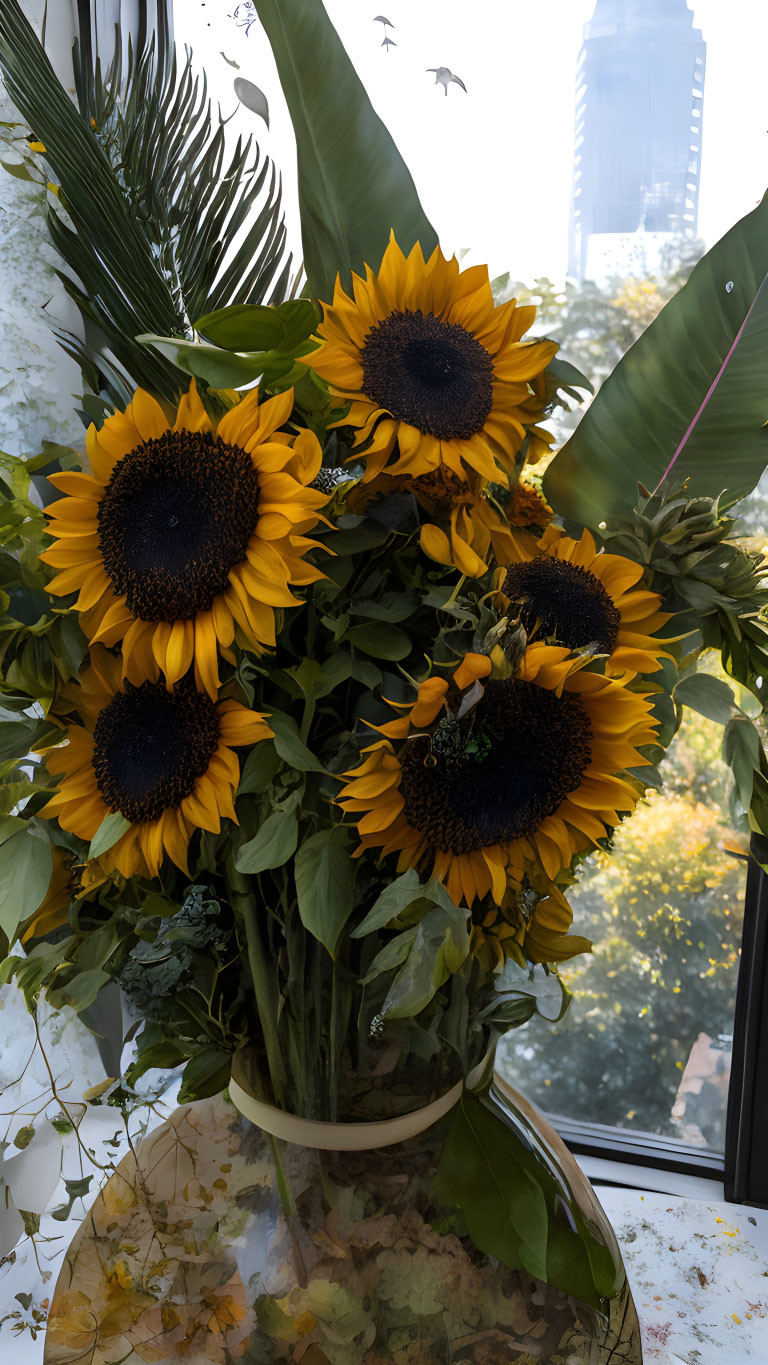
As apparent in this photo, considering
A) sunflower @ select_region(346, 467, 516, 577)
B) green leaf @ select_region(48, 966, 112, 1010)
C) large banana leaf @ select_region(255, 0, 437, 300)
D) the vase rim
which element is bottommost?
the vase rim

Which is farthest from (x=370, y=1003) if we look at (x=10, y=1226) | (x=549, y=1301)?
(x=10, y=1226)

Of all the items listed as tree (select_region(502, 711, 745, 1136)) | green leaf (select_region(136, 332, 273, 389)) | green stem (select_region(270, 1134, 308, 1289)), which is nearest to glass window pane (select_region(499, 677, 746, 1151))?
tree (select_region(502, 711, 745, 1136))

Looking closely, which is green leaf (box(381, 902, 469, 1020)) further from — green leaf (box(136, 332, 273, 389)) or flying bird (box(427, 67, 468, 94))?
flying bird (box(427, 67, 468, 94))

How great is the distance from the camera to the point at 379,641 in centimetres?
37

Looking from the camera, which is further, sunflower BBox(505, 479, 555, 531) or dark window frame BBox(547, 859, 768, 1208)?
dark window frame BBox(547, 859, 768, 1208)

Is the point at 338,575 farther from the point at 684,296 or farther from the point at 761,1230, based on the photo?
the point at 761,1230

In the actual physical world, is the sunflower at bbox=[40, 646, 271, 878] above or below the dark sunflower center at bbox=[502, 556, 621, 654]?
below

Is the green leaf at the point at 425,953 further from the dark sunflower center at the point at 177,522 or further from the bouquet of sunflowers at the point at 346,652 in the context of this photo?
the dark sunflower center at the point at 177,522

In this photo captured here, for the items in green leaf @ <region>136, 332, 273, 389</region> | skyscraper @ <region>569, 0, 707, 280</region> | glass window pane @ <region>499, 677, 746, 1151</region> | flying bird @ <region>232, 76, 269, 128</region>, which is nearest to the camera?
green leaf @ <region>136, 332, 273, 389</region>

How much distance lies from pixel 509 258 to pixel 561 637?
642 mm

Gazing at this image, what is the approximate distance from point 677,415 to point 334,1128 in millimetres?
378

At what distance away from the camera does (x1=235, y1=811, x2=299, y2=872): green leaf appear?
0.34 meters

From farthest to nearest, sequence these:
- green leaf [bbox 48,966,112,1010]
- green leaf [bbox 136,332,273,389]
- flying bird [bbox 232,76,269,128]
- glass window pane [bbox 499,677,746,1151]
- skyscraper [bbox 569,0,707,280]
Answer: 1. glass window pane [bbox 499,677,746,1151]
2. skyscraper [bbox 569,0,707,280]
3. flying bird [bbox 232,76,269,128]
4. green leaf [bbox 48,966,112,1010]
5. green leaf [bbox 136,332,273,389]

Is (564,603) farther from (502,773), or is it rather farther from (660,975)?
(660,975)
